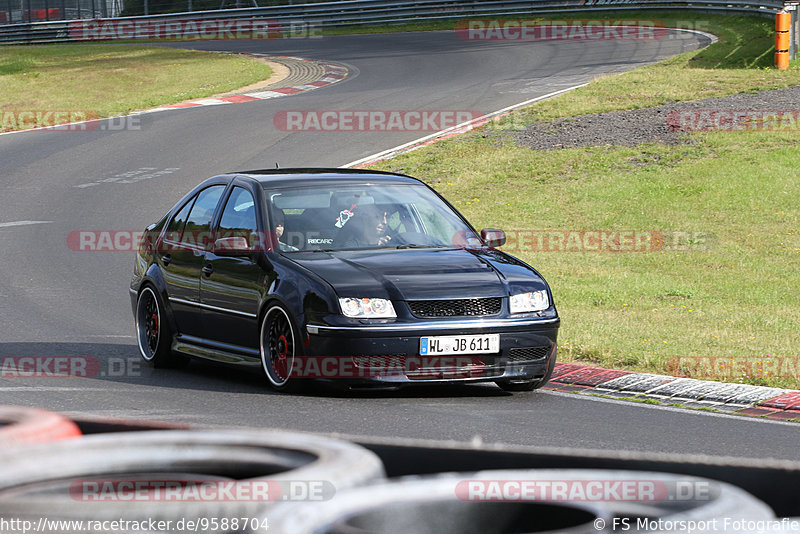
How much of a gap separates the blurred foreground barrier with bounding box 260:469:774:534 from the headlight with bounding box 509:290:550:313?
5359 mm

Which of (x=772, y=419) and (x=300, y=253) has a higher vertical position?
(x=300, y=253)

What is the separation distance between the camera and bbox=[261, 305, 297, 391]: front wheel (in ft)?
28.6

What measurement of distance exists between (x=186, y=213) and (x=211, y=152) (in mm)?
14048

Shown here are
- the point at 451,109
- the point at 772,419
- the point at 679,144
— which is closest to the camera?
the point at 772,419

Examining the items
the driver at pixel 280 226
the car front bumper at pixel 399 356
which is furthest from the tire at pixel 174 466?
the driver at pixel 280 226

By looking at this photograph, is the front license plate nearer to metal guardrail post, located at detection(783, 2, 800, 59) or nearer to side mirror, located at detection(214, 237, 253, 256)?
side mirror, located at detection(214, 237, 253, 256)

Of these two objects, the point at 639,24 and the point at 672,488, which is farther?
the point at 639,24

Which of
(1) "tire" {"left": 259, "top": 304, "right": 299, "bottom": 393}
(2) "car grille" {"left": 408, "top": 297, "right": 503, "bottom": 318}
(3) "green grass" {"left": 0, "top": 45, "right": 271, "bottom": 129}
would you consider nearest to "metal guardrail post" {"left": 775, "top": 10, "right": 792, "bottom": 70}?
(3) "green grass" {"left": 0, "top": 45, "right": 271, "bottom": 129}

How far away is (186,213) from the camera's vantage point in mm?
10438

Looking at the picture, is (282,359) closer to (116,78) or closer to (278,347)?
(278,347)

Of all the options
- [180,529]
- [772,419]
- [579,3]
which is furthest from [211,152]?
[579,3]

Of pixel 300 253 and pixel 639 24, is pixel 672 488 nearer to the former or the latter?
pixel 300 253

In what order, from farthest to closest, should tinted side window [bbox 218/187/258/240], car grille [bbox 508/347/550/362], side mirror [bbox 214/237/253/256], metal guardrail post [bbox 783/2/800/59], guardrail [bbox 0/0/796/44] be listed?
guardrail [bbox 0/0/796/44] < metal guardrail post [bbox 783/2/800/59] < tinted side window [bbox 218/187/258/240] < side mirror [bbox 214/237/253/256] < car grille [bbox 508/347/550/362]

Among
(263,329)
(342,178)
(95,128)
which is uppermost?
(342,178)
